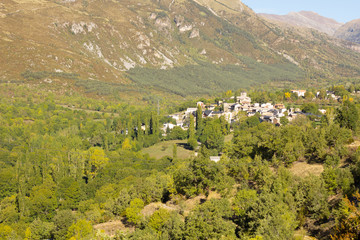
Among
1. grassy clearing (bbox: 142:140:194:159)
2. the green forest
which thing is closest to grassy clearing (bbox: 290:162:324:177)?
the green forest

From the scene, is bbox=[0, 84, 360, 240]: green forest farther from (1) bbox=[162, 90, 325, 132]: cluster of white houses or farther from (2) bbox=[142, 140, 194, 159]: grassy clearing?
(1) bbox=[162, 90, 325, 132]: cluster of white houses

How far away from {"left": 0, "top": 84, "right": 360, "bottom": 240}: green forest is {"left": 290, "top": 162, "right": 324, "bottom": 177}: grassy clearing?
1.01 meters

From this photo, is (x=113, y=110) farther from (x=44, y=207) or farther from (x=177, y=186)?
(x=177, y=186)

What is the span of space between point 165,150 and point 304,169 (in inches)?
2314

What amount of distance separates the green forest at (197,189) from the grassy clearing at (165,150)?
4209mm

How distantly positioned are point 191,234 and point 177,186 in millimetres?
17884

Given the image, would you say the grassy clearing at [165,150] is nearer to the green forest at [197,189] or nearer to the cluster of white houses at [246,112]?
the green forest at [197,189]

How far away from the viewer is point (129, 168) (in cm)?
7212

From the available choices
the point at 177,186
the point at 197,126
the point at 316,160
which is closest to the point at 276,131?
the point at 316,160

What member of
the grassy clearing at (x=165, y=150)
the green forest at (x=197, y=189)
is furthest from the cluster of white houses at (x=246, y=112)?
the grassy clearing at (x=165, y=150)

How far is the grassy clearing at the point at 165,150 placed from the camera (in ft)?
308

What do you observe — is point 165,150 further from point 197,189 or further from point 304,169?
point 304,169

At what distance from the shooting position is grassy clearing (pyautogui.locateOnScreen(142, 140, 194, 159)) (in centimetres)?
9394

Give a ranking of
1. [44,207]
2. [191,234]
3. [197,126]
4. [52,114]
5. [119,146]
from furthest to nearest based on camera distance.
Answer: [52,114]
[197,126]
[119,146]
[44,207]
[191,234]
